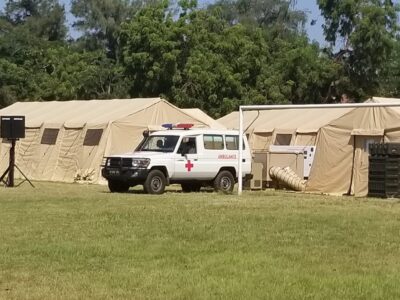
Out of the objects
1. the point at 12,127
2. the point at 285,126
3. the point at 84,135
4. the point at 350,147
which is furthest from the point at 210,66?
the point at 350,147

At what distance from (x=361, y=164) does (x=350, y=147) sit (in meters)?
0.69

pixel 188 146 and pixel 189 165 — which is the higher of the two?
pixel 188 146

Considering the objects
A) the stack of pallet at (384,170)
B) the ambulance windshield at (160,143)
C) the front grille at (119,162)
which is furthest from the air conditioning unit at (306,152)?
the front grille at (119,162)

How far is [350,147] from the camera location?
2653cm

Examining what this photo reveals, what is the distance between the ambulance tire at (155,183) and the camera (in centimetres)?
2411

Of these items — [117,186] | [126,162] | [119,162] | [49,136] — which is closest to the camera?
[126,162]

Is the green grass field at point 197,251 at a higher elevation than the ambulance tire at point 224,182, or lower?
lower

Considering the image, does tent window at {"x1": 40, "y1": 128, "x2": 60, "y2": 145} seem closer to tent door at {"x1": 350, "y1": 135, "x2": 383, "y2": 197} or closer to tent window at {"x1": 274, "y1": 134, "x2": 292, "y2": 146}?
tent window at {"x1": 274, "y1": 134, "x2": 292, "y2": 146}

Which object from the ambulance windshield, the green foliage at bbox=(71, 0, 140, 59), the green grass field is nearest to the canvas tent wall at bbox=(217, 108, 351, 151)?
the ambulance windshield

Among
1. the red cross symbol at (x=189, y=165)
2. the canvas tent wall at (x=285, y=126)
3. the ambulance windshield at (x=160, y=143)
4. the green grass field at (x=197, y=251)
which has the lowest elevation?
the green grass field at (x=197, y=251)

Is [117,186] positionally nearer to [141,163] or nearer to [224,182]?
[141,163]

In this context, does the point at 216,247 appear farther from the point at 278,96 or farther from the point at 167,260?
the point at 278,96

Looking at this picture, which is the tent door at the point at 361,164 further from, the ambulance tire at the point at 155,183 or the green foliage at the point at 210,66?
the green foliage at the point at 210,66

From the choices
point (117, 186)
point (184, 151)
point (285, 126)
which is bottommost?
point (117, 186)
